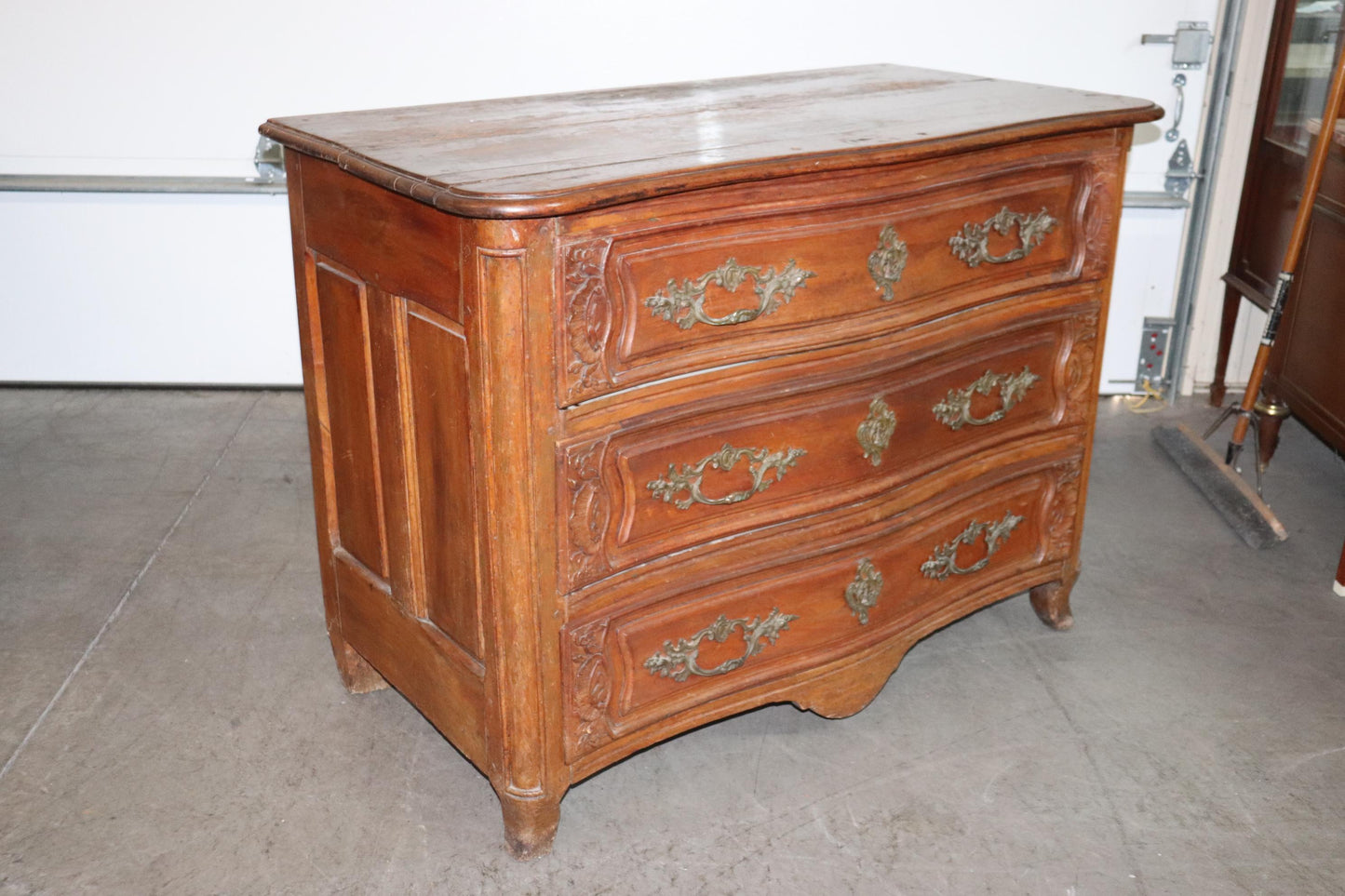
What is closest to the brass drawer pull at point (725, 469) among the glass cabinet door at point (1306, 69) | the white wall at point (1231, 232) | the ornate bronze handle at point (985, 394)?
the ornate bronze handle at point (985, 394)

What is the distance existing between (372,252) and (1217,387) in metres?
3.15

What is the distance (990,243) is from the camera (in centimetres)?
244

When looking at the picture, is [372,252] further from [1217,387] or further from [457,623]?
[1217,387]

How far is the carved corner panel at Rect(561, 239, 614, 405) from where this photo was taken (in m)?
1.89

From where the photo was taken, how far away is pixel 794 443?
2.26 meters

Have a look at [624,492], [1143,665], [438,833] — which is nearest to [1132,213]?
[1143,665]

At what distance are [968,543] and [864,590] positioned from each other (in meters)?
0.33

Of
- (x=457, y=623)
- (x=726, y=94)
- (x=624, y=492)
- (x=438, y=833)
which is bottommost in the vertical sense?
(x=438, y=833)

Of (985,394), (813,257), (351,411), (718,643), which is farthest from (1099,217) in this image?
(351,411)

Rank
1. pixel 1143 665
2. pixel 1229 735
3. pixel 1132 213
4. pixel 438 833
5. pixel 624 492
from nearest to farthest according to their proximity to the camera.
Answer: pixel 624 492
pixel 438 833
pixel 1229 735
pixel 1143 665
pixel 1132 213

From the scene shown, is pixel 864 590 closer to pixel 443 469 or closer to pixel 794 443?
pixel 794 443

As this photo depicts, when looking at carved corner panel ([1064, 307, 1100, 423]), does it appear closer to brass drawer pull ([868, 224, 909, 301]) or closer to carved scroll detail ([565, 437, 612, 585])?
brass drawer pull ([868, 224, 909, 301])

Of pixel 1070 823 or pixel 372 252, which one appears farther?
pixel 1070 823

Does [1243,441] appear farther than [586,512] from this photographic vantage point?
Yes
